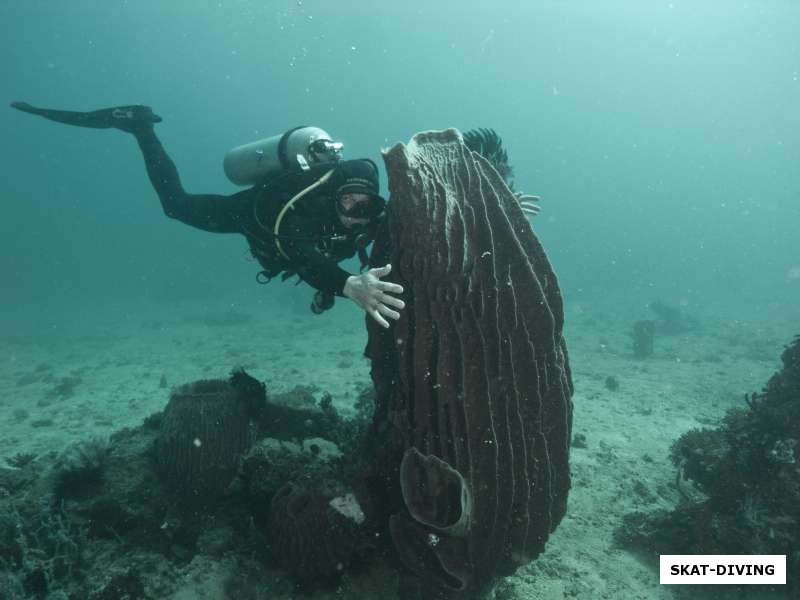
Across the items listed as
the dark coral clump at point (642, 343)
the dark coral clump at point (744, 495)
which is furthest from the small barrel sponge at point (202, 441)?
the dark coral clump at point (642, 343)

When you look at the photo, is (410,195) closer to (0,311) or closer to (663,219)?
(0,311)

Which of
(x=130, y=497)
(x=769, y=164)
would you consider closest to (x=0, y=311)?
(x=130, y=497)

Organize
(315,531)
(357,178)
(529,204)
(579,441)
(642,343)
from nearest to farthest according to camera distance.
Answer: (315,531) → (357,178) → (529,204) → (579,441) → (642,343)

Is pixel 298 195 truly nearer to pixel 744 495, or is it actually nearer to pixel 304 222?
pixel 304 222

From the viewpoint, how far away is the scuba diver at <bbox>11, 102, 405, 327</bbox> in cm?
365

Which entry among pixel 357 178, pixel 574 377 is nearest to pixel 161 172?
pixel 357 178

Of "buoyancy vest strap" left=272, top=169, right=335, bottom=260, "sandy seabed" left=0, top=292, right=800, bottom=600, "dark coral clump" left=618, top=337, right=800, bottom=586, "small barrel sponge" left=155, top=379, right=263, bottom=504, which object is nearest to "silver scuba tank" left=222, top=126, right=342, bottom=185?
"buoyancy vest strap" left=272, top=169, right=335, bottom=260

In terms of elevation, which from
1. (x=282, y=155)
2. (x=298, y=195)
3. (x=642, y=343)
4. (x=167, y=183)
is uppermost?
(x=167, y=183)

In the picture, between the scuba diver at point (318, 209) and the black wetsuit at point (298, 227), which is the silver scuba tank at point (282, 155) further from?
the black wetsuit at point (298, 227)

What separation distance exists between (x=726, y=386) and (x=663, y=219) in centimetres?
12540

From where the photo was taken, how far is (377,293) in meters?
3.21

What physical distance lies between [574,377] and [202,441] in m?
10.3

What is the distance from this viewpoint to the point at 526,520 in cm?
347

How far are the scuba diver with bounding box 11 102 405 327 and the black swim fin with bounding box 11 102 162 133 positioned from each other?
2936mm
